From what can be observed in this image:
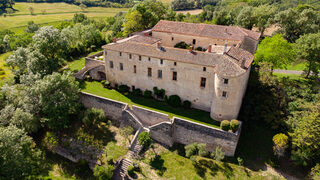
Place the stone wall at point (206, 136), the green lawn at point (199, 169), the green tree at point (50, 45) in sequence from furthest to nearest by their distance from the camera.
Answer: the green tree at point (50, 45), the stone wall at point (206, 136), the green lawn at point (199, 169)

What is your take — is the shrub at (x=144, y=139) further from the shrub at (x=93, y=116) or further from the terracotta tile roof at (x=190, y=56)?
the terracotta tile roof at (x=190, y=56)

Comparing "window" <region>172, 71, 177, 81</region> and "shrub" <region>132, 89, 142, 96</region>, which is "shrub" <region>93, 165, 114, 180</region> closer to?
"shrub" <region>132, 89, 142, 96</region>

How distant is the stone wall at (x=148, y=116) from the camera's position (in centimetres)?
3412

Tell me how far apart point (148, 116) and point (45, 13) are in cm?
11981

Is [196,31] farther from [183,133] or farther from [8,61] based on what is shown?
[8,61]

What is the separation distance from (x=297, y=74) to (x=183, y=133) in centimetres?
3074

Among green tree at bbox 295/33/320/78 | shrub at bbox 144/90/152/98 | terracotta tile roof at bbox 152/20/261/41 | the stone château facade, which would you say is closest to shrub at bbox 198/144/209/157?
the stone château facade

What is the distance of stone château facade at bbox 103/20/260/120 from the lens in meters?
32.2

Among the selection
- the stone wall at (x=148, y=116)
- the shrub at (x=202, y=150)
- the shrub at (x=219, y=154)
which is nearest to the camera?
the shrub at (x=219, y=154)

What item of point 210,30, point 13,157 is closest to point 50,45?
point 13,157

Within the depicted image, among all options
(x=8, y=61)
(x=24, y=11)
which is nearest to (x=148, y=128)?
(x=8, y=61)

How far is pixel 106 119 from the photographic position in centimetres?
3909

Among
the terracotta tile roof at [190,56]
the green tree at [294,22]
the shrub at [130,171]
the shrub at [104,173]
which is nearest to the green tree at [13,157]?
the shrub at [104,173]

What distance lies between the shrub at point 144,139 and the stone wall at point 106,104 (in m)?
6.71
